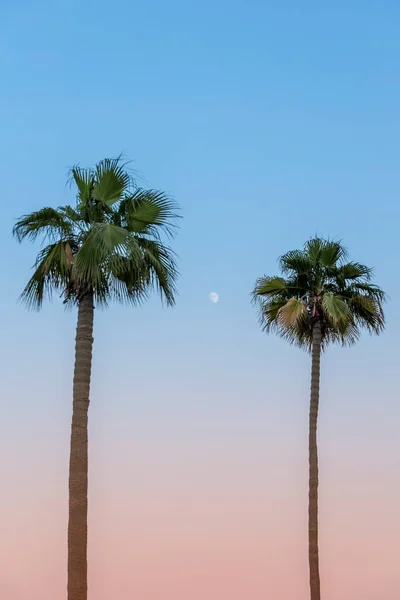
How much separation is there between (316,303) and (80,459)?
13482 millimetres

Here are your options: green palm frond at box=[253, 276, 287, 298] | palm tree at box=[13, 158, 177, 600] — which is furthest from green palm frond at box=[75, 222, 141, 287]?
green palm frond at box=[253, 276, 287, 298]

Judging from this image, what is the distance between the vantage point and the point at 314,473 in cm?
3456

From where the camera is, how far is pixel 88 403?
25688 mm

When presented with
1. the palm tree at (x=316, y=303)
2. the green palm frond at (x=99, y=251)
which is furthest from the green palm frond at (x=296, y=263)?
the green palm frond at (x=99, y=251)

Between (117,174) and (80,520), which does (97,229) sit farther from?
(80,520)

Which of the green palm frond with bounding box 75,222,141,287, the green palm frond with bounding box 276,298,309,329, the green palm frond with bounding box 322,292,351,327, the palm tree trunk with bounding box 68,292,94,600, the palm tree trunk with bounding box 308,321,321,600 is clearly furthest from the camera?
the green palm frond with bounding box 276,298,309,329

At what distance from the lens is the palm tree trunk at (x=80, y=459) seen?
949 inches

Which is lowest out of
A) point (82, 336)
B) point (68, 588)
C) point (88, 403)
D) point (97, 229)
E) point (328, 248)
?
point (68, 588)

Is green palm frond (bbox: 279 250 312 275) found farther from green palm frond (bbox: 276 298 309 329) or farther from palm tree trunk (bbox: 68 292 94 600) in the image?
palm tree trunk (bbox: 68 292 94 600)

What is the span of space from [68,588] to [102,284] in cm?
736

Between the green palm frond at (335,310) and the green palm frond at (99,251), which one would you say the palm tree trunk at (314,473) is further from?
the green palm frond at (99,251)

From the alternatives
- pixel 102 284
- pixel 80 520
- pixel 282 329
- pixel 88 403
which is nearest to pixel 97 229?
pixel 102 284

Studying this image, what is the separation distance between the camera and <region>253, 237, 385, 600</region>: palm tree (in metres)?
35.4

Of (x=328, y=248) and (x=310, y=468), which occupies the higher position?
(x=328, y=248)
